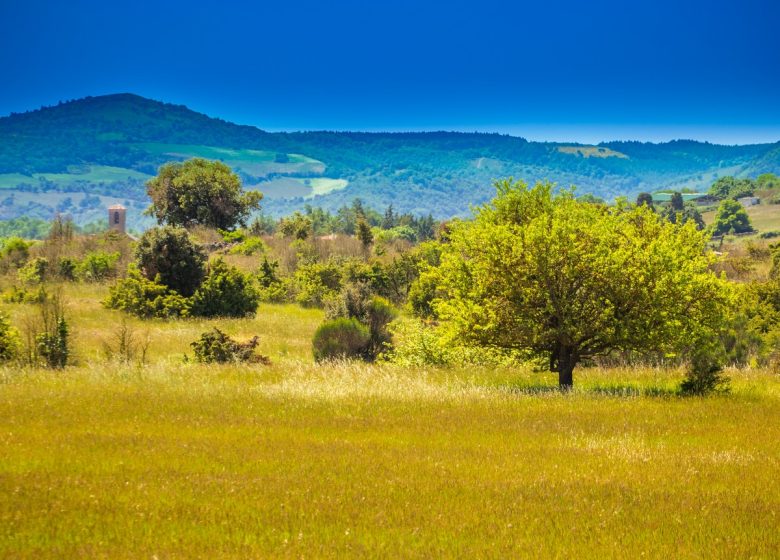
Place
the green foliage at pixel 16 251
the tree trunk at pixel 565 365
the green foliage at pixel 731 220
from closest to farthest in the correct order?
the tree trunk at pixel 565 365 → the green foliage at pixel 16 251 → the green foliage at pixel 731 220

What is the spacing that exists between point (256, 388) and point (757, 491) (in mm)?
10873

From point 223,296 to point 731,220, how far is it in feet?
508

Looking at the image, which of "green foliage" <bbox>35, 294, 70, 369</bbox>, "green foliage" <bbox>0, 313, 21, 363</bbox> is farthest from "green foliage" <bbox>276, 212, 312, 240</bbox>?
"green foliage" <bbox>35, 294, 70, 369</bbox>

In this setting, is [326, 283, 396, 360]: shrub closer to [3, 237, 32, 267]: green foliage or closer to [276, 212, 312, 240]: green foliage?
[3, 237, 32, 267]: green foliage

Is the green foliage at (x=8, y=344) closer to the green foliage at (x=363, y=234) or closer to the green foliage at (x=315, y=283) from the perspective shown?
the green foliage at (x=315, y=283)

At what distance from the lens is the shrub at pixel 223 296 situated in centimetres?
3988

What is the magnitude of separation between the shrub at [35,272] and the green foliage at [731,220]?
151307 millimetres

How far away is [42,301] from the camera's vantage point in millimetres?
22297

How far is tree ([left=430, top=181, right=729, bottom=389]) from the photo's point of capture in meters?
16.6

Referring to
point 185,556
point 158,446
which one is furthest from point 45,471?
point 185,556

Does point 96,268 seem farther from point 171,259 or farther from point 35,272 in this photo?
point 171,259

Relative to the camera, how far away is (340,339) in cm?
2861

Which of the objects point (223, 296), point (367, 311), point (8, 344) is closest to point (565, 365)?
→ point (367, 311)

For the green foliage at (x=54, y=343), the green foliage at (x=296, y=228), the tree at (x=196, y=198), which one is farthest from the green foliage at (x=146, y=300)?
the green foliage at (x=296, y=228)
